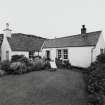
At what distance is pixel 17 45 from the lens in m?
19.3

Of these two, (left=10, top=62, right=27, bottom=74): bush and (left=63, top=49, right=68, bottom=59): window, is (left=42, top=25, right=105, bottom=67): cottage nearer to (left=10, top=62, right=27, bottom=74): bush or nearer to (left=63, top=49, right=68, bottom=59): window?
(left=63, top=49, right=68, bottom=59): window

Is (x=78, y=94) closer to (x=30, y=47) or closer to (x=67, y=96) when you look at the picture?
(x=67, y=96)

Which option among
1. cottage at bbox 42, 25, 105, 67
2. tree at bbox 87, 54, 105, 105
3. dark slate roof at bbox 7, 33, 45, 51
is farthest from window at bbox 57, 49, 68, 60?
tree at bbox 87, 54, 105, 105

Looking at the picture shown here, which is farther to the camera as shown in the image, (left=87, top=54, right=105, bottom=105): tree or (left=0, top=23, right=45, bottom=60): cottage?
(left=0, top=23, right=45, bottom=60): cottage

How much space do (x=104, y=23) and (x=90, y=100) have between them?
24438 millimetres

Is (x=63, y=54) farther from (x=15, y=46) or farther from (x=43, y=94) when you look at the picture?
(x=43, y=94)

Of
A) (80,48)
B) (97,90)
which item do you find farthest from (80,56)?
(97,90)

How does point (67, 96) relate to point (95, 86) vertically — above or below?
below

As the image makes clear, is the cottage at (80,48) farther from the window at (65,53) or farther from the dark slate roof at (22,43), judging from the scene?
the dark slate roof at (22,43)

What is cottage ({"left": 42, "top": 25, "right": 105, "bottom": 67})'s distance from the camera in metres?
13.6

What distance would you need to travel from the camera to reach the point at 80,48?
14.6 metres

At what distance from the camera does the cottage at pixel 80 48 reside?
535 inches

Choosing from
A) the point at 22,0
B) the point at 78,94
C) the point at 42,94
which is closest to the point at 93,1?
the point at 22,0

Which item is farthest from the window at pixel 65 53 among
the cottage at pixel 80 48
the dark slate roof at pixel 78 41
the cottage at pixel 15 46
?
the cottage at pixel 15 46
